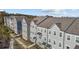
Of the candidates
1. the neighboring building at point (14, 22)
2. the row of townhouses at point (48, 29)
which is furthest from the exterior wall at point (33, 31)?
the neighboring building at point (14, 22)

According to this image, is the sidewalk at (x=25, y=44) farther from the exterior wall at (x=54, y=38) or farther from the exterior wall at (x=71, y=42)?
the exterior wall at (x=71, y=42)

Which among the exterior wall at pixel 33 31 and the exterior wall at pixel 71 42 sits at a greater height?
the exterior wall at pixel 33 31

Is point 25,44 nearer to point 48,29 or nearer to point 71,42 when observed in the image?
point 48,29

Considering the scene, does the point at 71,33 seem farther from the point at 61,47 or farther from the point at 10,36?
the point at 10,36

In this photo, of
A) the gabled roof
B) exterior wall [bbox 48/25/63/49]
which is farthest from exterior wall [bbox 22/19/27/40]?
exterior wall [bbox 48/25/63/49]

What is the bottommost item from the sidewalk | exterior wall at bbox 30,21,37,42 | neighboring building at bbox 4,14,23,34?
the sidewalk

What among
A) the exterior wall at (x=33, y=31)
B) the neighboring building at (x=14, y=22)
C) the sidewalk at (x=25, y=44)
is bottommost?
the sidewalk at (x=25, y=44)

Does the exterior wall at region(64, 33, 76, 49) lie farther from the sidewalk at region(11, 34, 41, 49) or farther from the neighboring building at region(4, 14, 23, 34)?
the neighboring building at region(4, 14, 23, 34)
